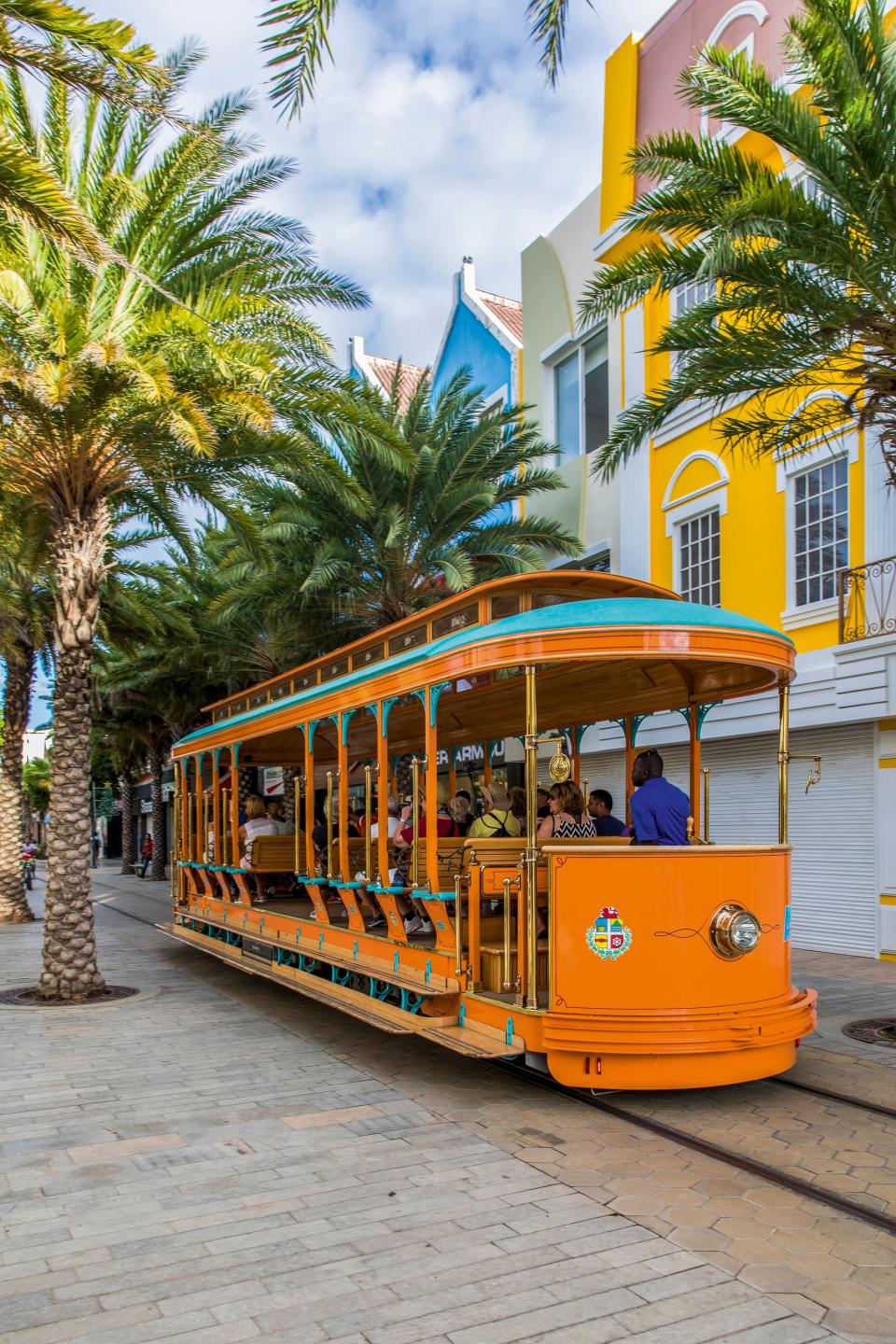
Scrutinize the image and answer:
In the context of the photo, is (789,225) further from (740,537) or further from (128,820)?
(128,820)

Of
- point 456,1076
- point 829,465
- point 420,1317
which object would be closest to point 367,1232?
point 420,1317

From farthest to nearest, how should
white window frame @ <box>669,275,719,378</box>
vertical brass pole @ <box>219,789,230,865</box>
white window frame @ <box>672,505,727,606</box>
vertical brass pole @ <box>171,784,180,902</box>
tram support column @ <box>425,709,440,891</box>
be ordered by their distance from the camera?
white window frame @ <box>672,505,727,606</box> < white window frame @ <box>669,275,719,378</box> < vertical brass pole @ <box>171,784,180,902</box> < vertical brass pole @ <box>219,789,230,865</box> < tram support column @ <box>425,709,440,891</box>

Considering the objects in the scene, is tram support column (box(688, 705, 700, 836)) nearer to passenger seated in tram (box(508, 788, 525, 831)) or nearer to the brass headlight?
passenger seated in tram (box(508, 788, 525, 831))

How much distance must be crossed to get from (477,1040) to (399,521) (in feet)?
33.2

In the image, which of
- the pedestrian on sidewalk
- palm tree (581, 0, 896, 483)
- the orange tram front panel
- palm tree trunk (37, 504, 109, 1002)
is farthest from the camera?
the pedestrian on sidewalk

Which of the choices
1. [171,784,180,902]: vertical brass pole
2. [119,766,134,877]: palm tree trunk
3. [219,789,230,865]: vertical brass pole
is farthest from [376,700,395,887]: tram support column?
[119,766,134,877]: palm tree trunk

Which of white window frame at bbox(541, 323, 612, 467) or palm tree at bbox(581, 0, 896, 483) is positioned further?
white window frame at bbox(541, 323, 612, 467)

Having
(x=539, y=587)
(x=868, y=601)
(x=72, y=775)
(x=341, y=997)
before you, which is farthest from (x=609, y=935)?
(x=868, y=601)

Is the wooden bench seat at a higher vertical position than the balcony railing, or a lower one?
lower

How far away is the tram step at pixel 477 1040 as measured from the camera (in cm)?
650

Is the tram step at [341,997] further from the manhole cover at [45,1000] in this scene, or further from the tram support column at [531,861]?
the manhole cover at [45,1000]

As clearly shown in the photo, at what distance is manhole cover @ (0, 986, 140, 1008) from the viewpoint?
1113 centimetres

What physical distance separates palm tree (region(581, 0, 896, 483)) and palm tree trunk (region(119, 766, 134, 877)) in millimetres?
32559

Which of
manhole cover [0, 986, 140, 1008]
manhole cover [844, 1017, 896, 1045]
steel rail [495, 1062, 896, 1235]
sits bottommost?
manhole cover [0, 986, 140, 1008]
